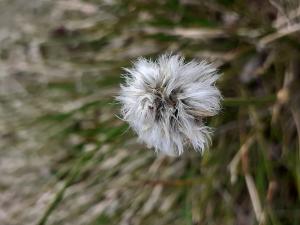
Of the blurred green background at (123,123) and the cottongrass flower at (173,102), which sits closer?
the cottongrass flower at (173,102)

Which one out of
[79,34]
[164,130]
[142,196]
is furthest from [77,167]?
[79,34]

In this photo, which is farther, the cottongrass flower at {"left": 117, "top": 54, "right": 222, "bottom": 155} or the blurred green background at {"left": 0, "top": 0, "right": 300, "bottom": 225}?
the blurred green background at {"left": 0, "top": 0, "right": 300, "bottom": 225}

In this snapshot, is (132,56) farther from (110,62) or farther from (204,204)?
(204,204)

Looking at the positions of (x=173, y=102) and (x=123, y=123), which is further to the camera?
(x=123, y=123)
